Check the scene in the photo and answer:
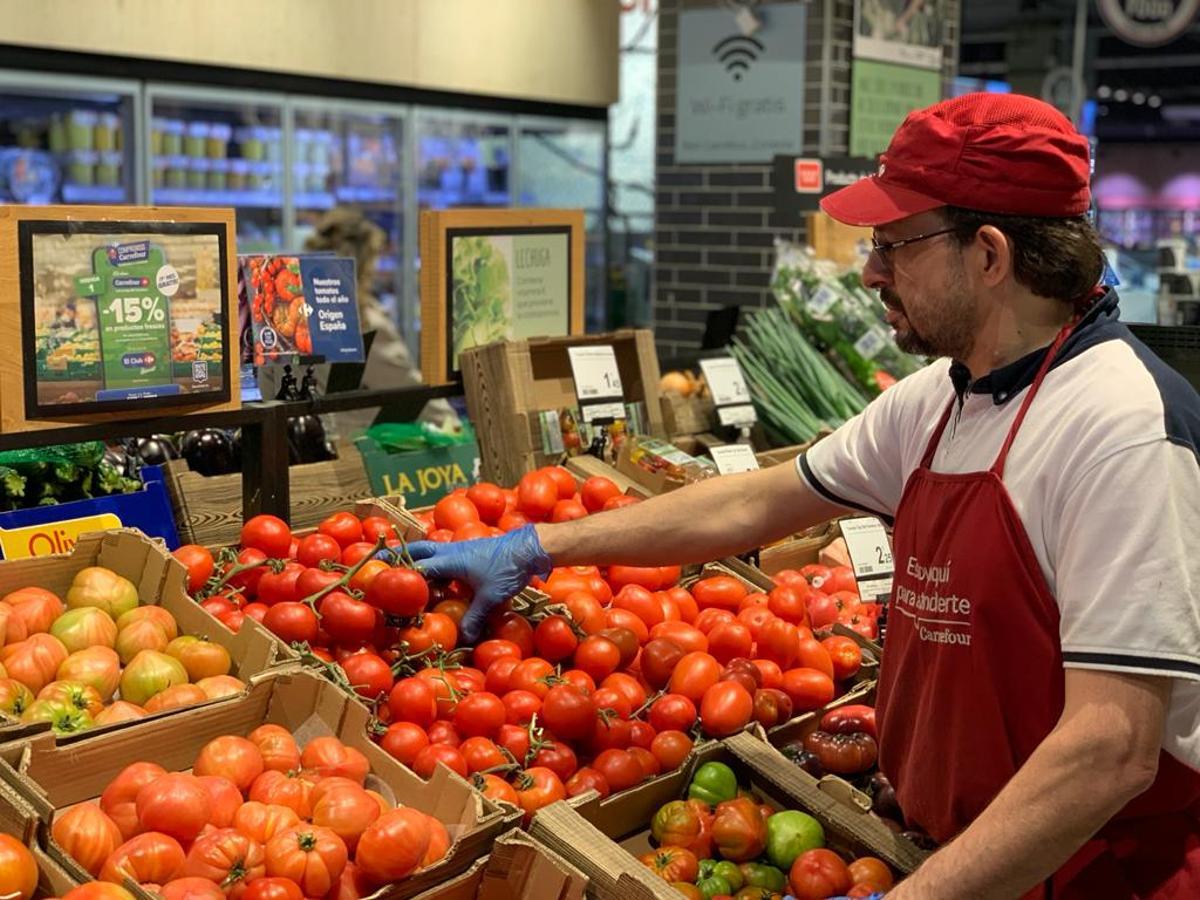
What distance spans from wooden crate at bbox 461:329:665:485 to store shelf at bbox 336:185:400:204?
4.24m

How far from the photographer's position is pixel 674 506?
242 cm

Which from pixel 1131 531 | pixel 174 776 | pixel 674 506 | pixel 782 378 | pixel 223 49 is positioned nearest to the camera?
pixel 1131 531

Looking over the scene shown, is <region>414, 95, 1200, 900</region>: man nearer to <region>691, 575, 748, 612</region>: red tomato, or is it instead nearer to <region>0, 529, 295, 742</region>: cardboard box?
<region>691, 575, 748, 612</region>: red tomato

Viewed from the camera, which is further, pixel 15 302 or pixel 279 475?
pixel 279 475

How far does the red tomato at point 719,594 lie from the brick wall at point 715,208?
13.9ft

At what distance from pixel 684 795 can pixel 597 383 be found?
1.48 m

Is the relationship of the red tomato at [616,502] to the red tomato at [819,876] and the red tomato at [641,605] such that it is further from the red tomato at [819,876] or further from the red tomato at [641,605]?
the red tomato at [819,876]

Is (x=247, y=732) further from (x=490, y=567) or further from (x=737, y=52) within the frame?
(x=737, y=52)

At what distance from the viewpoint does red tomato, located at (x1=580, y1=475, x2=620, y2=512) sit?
316cm

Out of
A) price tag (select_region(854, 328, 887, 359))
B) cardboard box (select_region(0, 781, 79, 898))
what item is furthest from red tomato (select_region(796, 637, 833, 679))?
price tag (select_region(854, 328, 887, 359))

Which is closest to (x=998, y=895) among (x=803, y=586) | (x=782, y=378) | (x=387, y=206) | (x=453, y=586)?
(x=453, y=586)

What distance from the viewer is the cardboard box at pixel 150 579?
228 centimetres

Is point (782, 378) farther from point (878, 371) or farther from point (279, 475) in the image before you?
point (279, 475)

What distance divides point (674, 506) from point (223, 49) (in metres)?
5.09
